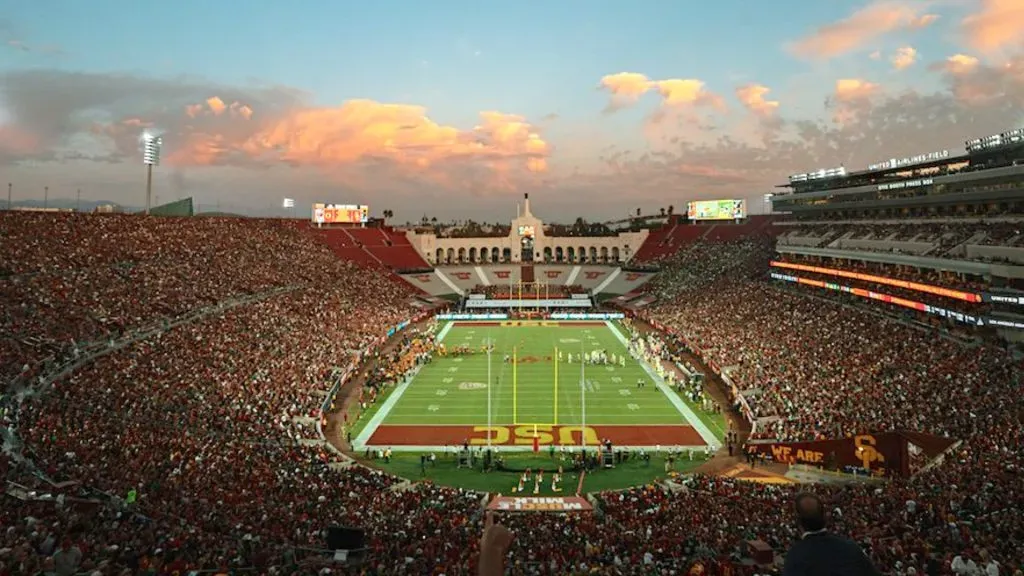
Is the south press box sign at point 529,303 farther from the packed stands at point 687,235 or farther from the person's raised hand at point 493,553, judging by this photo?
the person's raised hand at point 493,553

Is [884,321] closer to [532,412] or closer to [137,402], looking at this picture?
[532,412]

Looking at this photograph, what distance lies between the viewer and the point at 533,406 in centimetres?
3366

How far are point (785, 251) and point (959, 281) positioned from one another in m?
23.1

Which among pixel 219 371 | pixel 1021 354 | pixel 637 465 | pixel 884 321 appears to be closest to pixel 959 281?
pixel 884 321

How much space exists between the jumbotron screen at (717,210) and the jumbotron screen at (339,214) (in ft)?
164

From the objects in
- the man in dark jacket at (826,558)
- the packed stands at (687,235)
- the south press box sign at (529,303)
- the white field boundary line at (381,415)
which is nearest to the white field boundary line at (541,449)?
the white field boundary line at (381,415)

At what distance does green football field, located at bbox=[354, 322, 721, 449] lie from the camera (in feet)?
94.0

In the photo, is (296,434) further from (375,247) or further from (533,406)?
(375,247)

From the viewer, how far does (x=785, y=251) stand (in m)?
56.8

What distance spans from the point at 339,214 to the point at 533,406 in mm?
67953

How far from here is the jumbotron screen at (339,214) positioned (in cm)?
9162

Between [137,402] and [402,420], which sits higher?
[137,402]

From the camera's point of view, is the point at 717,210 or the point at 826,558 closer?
the point at 826,558

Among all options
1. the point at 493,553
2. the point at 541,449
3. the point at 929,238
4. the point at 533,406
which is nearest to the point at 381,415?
the point at 533,406
